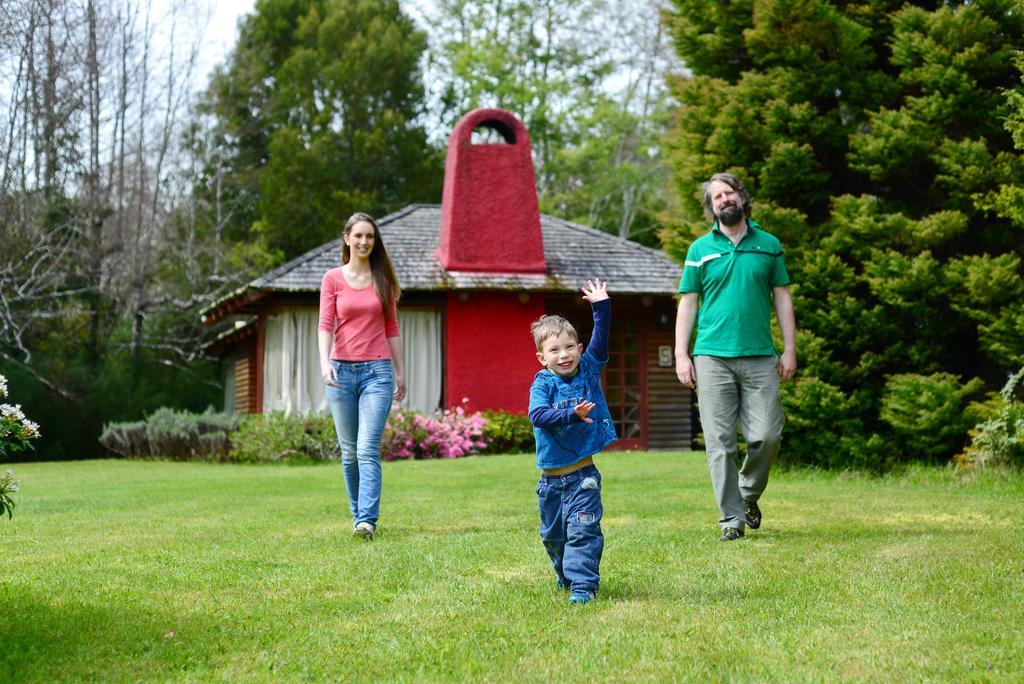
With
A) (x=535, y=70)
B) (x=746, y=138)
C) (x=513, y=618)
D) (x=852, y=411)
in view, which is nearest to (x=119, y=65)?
(x=535, y=70)

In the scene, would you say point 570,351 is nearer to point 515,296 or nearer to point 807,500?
point 807,500

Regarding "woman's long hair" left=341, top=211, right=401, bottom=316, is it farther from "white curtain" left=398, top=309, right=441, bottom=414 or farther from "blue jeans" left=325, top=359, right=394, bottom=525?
"white curtain" left=398, top=309, right=441, bottom=414

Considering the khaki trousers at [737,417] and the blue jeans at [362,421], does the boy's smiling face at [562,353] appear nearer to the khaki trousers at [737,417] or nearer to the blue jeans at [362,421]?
the khaki trousers at [737,417]

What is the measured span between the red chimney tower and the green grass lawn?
1053 cm

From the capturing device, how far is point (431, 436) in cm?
1680

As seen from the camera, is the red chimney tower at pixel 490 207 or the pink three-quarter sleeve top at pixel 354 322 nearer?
the pink three-quarter sleeve top at pixel 354 322

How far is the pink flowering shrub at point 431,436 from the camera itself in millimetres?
16328

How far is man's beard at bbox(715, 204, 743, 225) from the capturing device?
6430 millimetres

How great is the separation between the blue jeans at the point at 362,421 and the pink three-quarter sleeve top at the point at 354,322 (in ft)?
0.21

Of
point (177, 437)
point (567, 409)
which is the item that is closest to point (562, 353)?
point (567, 409)

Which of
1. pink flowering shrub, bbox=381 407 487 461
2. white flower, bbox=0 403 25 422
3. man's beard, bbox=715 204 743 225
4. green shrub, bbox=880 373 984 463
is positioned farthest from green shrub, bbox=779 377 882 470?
white flower, bbox=0 403 25 422

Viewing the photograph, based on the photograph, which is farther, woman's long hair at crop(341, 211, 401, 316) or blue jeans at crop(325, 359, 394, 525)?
woman's long hair at crop(341, 211, 401, 316)

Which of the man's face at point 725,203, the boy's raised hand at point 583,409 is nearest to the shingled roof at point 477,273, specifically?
the man's face at point 725,203

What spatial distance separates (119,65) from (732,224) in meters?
20.5
